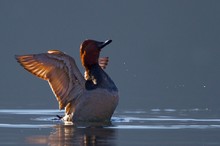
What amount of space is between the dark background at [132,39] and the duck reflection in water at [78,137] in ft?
28.6

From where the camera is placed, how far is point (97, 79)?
18.0 metres

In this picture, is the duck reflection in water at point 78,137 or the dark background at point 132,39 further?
the dark background at point 132,39

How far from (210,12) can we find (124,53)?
16073mm

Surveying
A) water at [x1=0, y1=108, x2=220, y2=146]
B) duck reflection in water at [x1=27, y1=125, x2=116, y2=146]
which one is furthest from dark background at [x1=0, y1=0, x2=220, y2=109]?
duck reflection in water at [x1=27, y1=125, x2=116, y2=146]

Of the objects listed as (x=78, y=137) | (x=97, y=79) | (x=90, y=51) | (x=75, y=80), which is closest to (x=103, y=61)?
(x=90, y=51)

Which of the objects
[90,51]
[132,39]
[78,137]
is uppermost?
[90,51]

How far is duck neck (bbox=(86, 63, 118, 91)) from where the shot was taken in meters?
17.8

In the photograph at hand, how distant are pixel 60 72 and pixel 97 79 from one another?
594 millimetres

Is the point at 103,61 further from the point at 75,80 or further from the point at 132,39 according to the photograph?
the point at 132,39

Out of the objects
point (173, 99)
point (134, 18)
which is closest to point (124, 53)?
point (134, 18)

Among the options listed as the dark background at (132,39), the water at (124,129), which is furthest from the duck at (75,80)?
the dark background at (132,39)

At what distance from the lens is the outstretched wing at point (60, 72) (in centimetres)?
1803

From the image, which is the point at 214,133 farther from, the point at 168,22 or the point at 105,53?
the point at 168,22

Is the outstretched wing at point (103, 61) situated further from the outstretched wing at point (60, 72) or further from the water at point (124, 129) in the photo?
the outstretched wing at point (60, 72)
